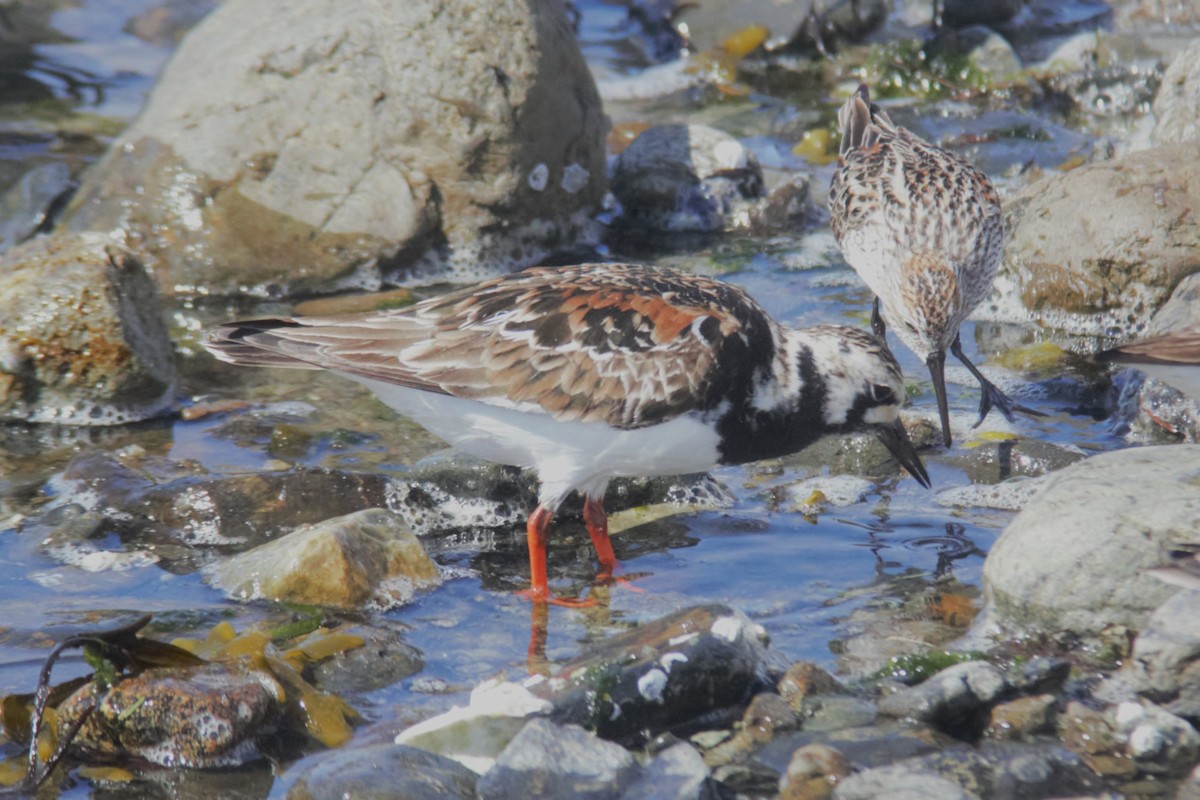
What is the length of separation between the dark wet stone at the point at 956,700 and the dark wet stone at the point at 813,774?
344mm

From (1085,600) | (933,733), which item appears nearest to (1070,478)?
(1085,600)

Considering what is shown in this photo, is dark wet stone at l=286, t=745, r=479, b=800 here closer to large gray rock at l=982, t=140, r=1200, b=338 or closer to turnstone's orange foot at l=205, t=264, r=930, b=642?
turnstone's orange foot at l=205, t=264, r=930, b=642

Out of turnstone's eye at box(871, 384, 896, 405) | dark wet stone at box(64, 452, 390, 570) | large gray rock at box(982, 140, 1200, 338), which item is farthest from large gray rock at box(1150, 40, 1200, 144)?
dark wet stone at box(64, 452, 390, 570)

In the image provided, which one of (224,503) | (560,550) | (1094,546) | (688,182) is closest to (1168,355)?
(1094,546)

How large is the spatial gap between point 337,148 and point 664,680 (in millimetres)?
4993

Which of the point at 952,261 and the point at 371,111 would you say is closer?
the point at 952,261

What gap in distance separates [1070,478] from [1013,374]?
2.65 meters

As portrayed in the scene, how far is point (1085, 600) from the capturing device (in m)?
3.96

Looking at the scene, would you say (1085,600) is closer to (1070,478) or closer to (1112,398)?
(1070,478)

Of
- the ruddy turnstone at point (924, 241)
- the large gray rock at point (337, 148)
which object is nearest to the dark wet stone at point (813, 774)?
the ruddy turnstone at point (924, 241)

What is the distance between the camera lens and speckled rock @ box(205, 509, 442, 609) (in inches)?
Answer: 180

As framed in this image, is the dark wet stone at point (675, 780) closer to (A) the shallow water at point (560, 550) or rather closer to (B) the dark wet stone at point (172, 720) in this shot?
(A) the shallow water at point (560, 550)

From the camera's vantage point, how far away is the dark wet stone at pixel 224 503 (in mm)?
5184

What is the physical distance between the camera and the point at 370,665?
4195 millimetres
